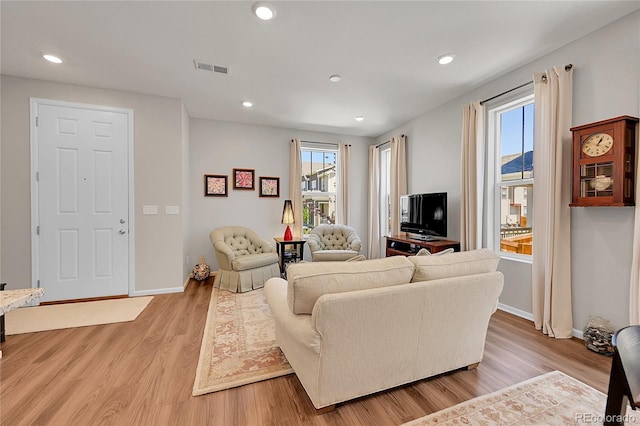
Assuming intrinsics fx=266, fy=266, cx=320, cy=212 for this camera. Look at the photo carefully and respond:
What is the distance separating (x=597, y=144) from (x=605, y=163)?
173mm

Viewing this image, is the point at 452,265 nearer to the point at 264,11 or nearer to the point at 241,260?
the point at 264,11

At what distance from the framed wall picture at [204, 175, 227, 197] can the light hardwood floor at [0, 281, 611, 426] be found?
257cm

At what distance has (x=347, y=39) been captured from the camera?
7.93ft

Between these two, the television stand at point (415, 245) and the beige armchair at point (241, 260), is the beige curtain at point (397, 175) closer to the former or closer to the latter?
the television stand at point (415, 245)

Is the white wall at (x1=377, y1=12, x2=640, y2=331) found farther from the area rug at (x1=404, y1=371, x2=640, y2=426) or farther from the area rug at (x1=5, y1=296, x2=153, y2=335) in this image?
the area rug at (x1=5, y1=296, x2=153, y2=335)

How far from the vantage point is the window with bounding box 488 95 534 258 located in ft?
9.81

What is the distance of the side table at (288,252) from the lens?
459cm

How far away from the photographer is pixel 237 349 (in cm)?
226

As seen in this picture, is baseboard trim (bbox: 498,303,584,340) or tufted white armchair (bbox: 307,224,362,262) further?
tufted white armchair (bbox: 307,224,362,262)

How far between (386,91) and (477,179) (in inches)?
63.9

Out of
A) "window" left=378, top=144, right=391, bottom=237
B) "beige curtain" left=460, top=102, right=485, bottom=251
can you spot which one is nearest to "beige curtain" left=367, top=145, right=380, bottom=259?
"window" left=378, top=144, right=391, bottom=237

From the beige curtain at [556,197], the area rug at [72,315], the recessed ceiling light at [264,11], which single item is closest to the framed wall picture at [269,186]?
the area rug at [72,315]

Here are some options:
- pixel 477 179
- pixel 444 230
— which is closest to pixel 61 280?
pixel 444 230

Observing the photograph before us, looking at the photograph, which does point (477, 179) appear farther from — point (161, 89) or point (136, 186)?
point (136, 186)
